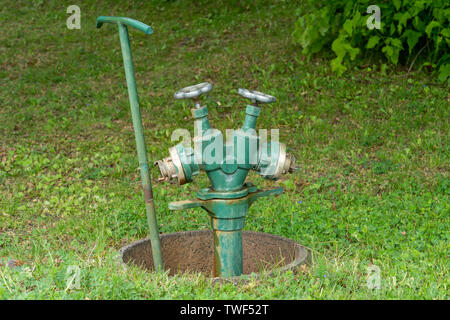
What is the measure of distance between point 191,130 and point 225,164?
298 cm

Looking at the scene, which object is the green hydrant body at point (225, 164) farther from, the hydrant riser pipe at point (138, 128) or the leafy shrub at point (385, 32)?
the leafy shrub at point (385, 32)

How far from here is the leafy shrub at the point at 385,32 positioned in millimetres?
6176

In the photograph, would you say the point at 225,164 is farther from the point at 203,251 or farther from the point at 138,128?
the point at 203,251

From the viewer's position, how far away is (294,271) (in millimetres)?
3162

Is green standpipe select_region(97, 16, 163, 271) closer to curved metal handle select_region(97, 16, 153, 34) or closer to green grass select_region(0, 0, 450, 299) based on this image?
curved metal handle select_region(97, 16, 153, 34)

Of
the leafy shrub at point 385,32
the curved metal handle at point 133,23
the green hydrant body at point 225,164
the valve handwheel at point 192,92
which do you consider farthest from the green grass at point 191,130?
the curved metal handle at point 133,23

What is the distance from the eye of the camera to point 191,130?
242 inches

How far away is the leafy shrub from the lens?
618 cm

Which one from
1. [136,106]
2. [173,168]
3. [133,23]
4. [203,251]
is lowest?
[203,251]

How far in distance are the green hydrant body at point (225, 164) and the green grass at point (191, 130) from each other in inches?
14.5

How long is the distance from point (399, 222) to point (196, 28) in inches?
202

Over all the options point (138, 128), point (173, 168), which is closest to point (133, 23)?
point (138, 128)

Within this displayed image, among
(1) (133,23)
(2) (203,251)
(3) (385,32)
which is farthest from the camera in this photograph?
(3) (385,32)
